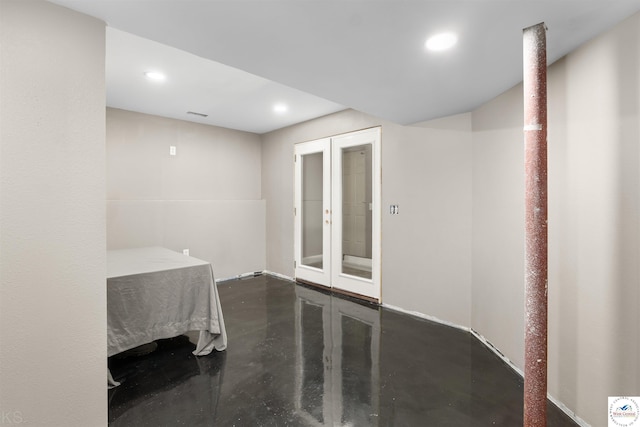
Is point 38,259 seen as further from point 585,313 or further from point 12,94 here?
point 585,313

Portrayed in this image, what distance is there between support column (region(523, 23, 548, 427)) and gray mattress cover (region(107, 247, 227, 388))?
7.29ft

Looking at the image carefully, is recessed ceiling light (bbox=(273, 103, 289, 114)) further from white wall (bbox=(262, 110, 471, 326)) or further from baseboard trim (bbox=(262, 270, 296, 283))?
baseboard trim (bbox=(262, 270, 296, 283))

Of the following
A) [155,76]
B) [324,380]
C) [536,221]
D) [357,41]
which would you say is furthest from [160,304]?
[536,221]

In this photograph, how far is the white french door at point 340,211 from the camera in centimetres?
401

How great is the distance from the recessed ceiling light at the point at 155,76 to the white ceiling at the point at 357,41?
0.22 feet

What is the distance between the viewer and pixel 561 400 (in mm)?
1964

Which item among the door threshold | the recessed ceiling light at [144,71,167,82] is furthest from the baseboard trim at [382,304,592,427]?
the recessed ceiling light at [144,71,167,82]

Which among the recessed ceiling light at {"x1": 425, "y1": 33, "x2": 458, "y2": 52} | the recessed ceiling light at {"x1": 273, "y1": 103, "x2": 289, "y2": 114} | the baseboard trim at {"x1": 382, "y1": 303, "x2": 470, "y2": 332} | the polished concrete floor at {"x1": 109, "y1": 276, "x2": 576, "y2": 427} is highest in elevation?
the recessed ceiling light at {"x1": 273, "y1": 103, "x2": 289, "y2": 114}

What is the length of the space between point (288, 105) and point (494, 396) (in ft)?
11.6

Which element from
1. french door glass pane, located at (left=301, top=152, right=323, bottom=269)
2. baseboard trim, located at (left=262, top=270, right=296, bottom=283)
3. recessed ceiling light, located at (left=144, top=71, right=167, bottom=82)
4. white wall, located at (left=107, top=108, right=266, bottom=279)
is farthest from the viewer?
baseboard trim, located at (left=262, top=270, right=296, bottom=283)

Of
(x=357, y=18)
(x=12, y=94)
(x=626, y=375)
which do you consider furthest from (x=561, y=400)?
(x=12, y=94)

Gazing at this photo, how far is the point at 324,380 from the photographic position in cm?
227

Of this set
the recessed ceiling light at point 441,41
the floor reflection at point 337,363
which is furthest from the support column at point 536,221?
the floor reflection at point 337,363

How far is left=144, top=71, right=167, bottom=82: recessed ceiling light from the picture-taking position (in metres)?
3.00
